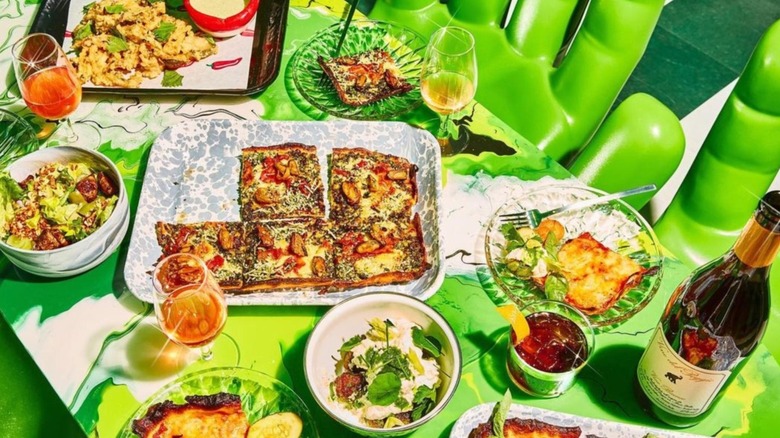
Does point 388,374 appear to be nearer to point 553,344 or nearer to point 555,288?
point 553,344

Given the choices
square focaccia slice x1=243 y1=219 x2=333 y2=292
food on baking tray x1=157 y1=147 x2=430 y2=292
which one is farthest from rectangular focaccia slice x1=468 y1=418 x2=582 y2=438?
square focaccia slice x1=243 y1=219 x2=333 y2=292

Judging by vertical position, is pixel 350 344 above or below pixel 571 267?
below

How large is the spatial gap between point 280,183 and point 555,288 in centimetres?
77

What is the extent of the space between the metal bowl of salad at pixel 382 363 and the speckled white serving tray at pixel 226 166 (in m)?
0.16

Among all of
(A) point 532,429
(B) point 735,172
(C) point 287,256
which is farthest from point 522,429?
(B) point 735,172

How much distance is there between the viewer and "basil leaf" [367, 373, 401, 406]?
1469 mm

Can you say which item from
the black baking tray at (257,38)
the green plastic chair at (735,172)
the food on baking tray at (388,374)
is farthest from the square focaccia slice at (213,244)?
the green plastic chair at (735,172)

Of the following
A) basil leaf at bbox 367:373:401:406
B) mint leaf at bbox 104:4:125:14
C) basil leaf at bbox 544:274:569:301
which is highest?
basil leaf at bbox 544:274:569:301

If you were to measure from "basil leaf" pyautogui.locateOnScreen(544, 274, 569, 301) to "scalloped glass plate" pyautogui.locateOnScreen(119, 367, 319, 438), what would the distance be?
0.61m

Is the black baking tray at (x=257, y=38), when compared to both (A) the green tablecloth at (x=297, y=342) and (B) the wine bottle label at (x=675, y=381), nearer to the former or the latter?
(A) the green tablecloth at (x=297, y=342)

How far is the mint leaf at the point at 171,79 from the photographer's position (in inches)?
87.0

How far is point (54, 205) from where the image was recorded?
1759 millimetres

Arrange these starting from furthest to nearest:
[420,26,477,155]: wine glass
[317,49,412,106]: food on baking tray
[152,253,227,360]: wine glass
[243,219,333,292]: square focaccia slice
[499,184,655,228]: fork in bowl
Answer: [317,49,412,106]: food on baking tray
[420,26,477,155]: wine glass
[499,184,655,228]: fork in bowl
[243,219,333,292]: square focaccia slice
[152,253,227,360]: wine glass

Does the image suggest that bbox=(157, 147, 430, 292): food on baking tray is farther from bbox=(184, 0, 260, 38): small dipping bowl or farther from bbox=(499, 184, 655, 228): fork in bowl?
bbox=(184, 0, 260, 38): small dipping bowl
